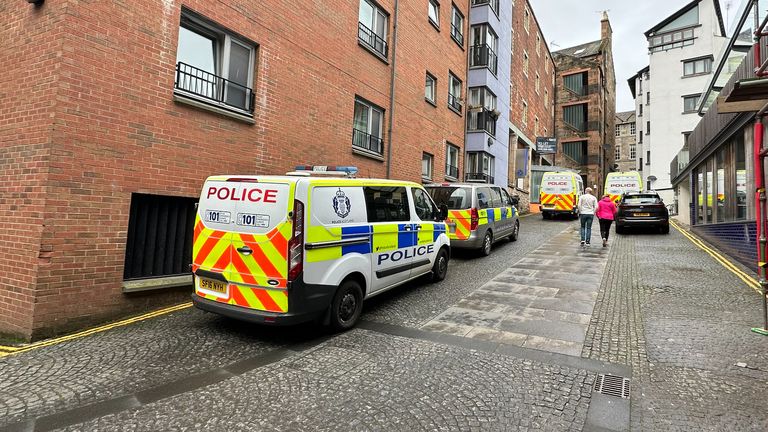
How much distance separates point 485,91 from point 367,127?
1021 cm

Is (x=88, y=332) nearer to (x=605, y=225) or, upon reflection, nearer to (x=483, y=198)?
(x=483, y=198)

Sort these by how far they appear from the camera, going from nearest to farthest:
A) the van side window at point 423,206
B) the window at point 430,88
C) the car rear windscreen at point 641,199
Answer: the van side window at point 423,206 < the car rear windscreen at point 641,199 < the window at point 430,88

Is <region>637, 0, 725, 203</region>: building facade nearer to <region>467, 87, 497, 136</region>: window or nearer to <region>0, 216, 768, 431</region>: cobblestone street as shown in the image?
<region>467, 87, 497, 136</region>: window

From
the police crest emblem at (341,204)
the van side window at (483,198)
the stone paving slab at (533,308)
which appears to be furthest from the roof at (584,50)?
the police crest emblem at (341,204)

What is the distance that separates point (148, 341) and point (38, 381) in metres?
1.03

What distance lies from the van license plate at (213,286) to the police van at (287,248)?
0.01 metres

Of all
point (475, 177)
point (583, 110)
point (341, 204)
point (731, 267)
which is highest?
point (583, 110)

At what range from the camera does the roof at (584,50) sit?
42.2 m

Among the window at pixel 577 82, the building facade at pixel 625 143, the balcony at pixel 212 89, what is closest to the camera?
the balcony at pixel 212 89

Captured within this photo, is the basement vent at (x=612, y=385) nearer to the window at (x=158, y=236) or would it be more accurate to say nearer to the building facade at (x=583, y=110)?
the window at (x=158, y=236)

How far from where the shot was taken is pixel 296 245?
4195 mm

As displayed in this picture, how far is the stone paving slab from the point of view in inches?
182

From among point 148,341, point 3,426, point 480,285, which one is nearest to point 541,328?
point 480,285

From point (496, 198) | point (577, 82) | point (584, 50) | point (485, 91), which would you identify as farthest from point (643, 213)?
point (584, 50)
